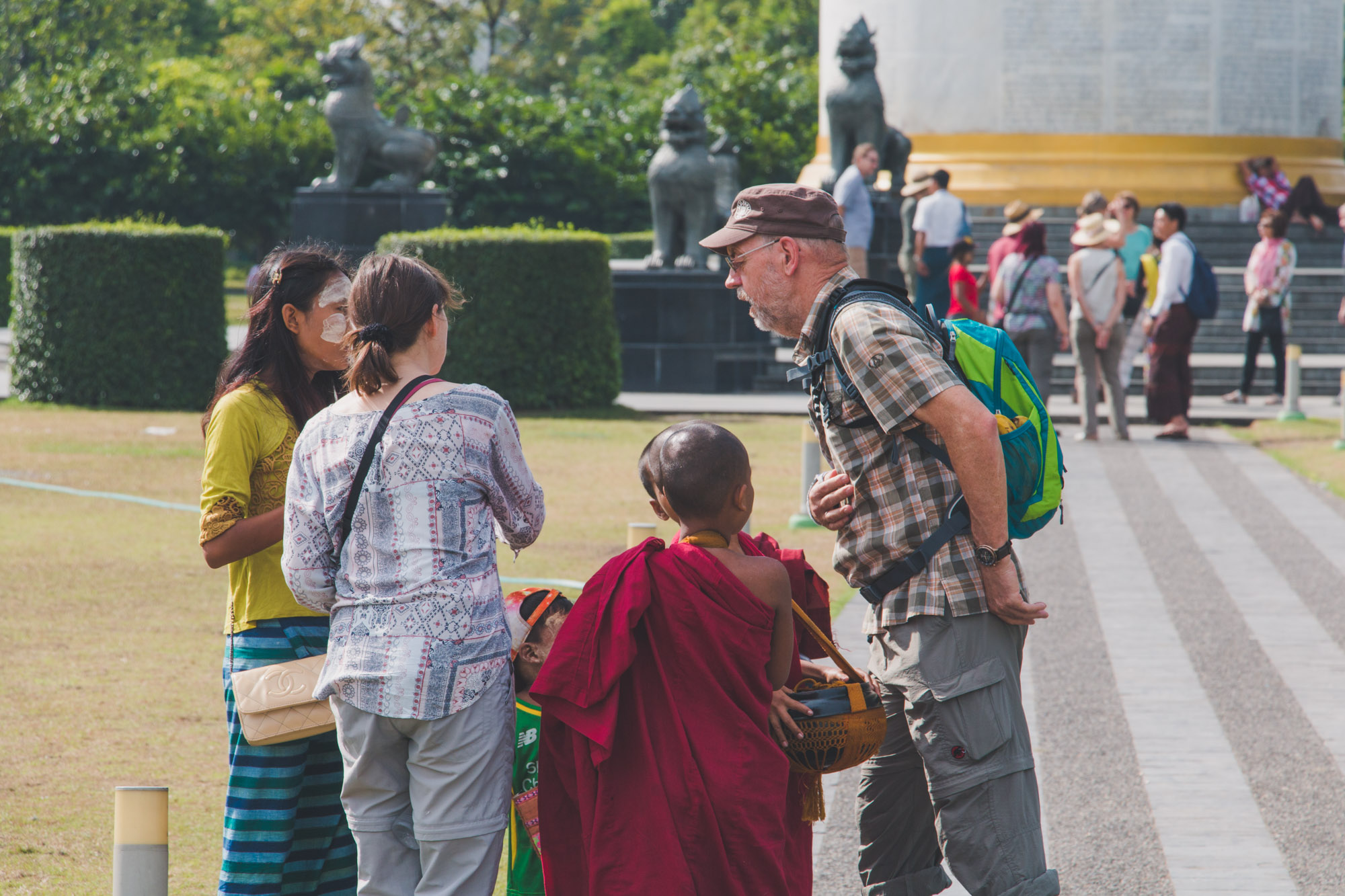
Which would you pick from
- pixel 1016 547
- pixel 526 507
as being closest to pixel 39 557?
pixel 1016 547

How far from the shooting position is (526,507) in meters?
3.15

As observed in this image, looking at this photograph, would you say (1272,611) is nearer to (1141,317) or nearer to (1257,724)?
(1257,724)

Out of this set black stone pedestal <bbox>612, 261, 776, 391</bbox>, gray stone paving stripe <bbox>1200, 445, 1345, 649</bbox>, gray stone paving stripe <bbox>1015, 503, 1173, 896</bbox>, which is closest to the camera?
gray stone paving stripe <bbox>1015, 503, 1173, 896</bbox>

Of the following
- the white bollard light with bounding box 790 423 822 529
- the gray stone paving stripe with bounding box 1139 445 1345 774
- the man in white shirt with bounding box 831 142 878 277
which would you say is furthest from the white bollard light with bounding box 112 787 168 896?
the man in white shirt with bounding box 831 142 878 277

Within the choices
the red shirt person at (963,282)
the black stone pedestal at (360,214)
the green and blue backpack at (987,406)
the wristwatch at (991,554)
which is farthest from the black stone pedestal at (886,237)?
the wristwatch at (991,554)

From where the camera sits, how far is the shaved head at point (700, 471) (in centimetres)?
305

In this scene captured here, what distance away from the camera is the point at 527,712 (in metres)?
3.39

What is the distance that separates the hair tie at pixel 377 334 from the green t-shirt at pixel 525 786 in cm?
85

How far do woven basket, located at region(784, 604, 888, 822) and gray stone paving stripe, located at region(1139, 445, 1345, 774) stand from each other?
2948mm

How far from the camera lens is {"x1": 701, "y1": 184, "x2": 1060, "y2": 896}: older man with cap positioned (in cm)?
317

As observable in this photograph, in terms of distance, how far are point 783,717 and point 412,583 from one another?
0.78 meters

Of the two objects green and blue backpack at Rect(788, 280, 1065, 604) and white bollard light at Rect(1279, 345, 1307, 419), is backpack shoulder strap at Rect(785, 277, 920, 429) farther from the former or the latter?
white bollard light at Rect(1279, 345, 1307, 419)

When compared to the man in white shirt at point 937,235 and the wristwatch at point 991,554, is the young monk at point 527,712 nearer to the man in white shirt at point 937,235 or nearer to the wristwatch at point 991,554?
the wristwatch at point 991,554

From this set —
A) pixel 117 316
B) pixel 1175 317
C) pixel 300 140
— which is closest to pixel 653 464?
pixel 1175 317
